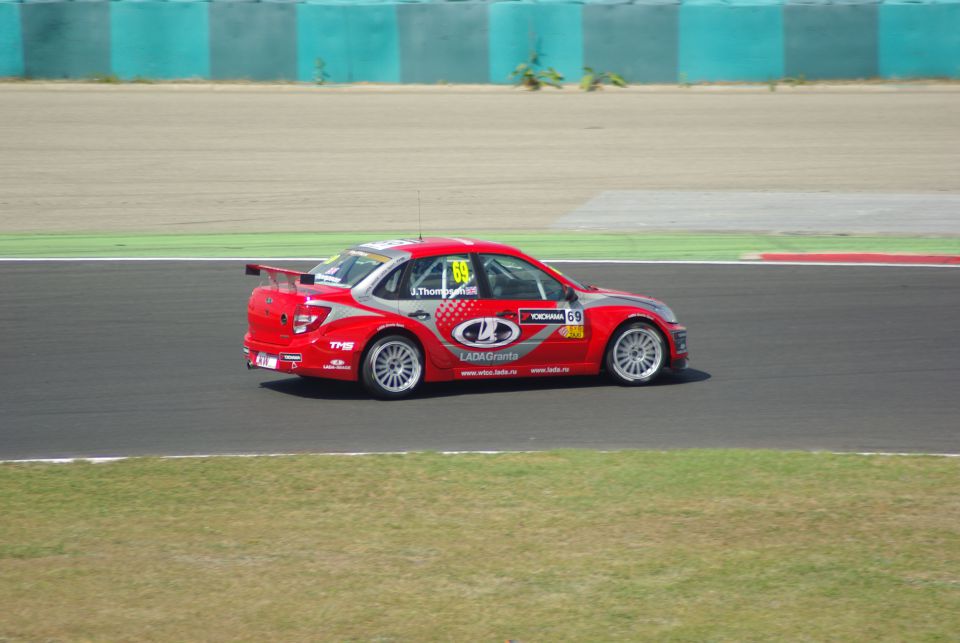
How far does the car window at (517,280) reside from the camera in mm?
11539

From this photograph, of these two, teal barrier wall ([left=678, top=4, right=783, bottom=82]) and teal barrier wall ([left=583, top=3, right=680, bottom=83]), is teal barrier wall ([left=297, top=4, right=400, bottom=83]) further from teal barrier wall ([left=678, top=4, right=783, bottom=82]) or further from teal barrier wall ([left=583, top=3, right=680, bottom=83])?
teal barrier wall ([left=678, top=4, right=783, bottom=82])

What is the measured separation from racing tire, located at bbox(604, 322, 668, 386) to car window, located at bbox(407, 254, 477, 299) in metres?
1.44

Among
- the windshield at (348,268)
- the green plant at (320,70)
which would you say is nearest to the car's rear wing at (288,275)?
the windshield at (348,268)

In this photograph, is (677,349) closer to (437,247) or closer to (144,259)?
(437,247)

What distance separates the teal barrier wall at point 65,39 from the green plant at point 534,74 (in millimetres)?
10232

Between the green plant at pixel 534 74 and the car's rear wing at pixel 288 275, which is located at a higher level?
the green plant at pixel 534 74

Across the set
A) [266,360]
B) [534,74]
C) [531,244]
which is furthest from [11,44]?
[266,360]

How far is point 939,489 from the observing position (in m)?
8.41

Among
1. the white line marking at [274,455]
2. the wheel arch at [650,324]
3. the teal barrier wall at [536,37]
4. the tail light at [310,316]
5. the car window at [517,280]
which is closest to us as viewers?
the white line marking at [274,455]

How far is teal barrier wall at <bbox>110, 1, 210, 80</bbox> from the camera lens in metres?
31.6

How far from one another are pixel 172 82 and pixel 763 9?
1479 cm

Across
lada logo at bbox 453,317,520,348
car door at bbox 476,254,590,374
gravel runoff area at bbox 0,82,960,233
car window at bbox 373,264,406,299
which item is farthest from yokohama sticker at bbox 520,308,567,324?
gravel runoff area at bbox 0,82,960,233

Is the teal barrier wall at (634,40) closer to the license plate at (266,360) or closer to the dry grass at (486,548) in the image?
the license plate at (266,360)

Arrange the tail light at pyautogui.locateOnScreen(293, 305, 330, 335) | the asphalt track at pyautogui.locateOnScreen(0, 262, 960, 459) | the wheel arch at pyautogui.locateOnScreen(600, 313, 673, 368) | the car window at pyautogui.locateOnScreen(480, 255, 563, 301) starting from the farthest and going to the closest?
the wheel arch at pyautogui.locateOnScreen(600, 313, 673, 368) < the car window at pyautogui.locateOnScreen(480, 255, 563, 301) < the tail light at pyautogui.locateOnScreen(293, 305, 330, 335) < the asphalt track at pyautogui.locateOnScreen(0, 262, 960, 459)
